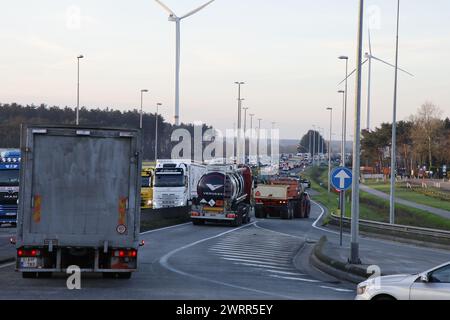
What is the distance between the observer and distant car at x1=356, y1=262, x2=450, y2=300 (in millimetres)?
12102

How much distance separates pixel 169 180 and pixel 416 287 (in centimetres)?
4005

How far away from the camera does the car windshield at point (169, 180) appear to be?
51.7 meters

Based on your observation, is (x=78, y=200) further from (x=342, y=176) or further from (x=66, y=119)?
(x=66, y=119)

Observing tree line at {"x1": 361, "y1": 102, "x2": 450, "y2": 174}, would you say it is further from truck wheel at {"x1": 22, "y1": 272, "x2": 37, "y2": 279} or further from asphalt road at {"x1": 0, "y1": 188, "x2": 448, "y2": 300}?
truck wheel at {"x1": 22, "y1": 272, "x2": 37, "y2": 279}

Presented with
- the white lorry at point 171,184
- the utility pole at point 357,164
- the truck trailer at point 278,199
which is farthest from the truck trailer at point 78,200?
the truck trailer at point 278,199

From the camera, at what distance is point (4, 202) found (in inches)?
1569

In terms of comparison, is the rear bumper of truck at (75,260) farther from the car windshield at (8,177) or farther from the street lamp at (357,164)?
the car windshield at (8,177)

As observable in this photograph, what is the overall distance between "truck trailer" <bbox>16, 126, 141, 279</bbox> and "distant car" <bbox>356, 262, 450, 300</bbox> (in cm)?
622

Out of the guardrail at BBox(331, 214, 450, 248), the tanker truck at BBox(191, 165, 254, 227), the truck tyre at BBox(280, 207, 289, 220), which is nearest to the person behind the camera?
the guardrail at BBox(331, 214, 450, 248)

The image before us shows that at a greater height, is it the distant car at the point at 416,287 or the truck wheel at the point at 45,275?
the distant car at the point at 416,287

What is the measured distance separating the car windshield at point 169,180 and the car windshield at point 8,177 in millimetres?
13505

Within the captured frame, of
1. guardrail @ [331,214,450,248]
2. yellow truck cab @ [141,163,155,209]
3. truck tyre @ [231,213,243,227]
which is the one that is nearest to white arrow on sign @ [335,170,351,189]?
guardrail @ [331,214,450,248]
